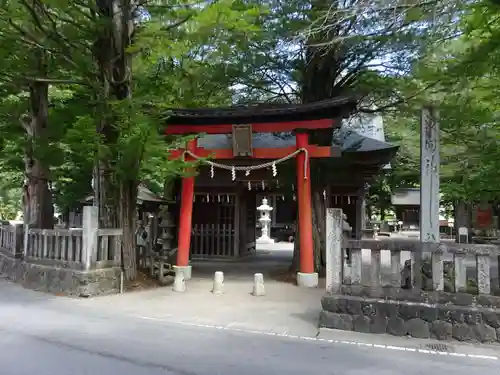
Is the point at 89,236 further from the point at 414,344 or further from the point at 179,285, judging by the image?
the point at 414,344

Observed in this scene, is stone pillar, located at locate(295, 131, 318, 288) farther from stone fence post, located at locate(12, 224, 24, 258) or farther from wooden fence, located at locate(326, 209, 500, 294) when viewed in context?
stone fence post, located at locate(12, 224, 24, 258)

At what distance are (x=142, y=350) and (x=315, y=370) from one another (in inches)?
95.0

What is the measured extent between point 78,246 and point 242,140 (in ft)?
16.6

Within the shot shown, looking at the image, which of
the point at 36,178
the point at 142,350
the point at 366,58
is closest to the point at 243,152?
the point at 366,58

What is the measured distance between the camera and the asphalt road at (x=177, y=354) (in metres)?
5.78

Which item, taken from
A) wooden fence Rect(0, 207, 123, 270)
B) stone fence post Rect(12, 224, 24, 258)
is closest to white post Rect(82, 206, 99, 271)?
wooden fence Rect(0, 207, 123, 270)

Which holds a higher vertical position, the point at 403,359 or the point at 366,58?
the point at 366,58

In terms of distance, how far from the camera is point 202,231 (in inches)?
803

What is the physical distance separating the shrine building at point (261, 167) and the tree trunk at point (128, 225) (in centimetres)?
153

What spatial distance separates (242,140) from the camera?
1314cm

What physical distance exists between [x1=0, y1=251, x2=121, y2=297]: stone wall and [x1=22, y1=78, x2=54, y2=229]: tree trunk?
182cm

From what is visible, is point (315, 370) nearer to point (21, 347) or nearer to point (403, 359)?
point (403, 359)

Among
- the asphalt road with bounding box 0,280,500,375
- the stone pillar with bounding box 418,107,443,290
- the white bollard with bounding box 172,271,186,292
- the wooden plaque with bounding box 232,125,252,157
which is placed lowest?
the asphalt road with bounding box 0,280,500,375

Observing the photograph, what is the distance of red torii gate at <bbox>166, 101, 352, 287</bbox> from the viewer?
1263cm
